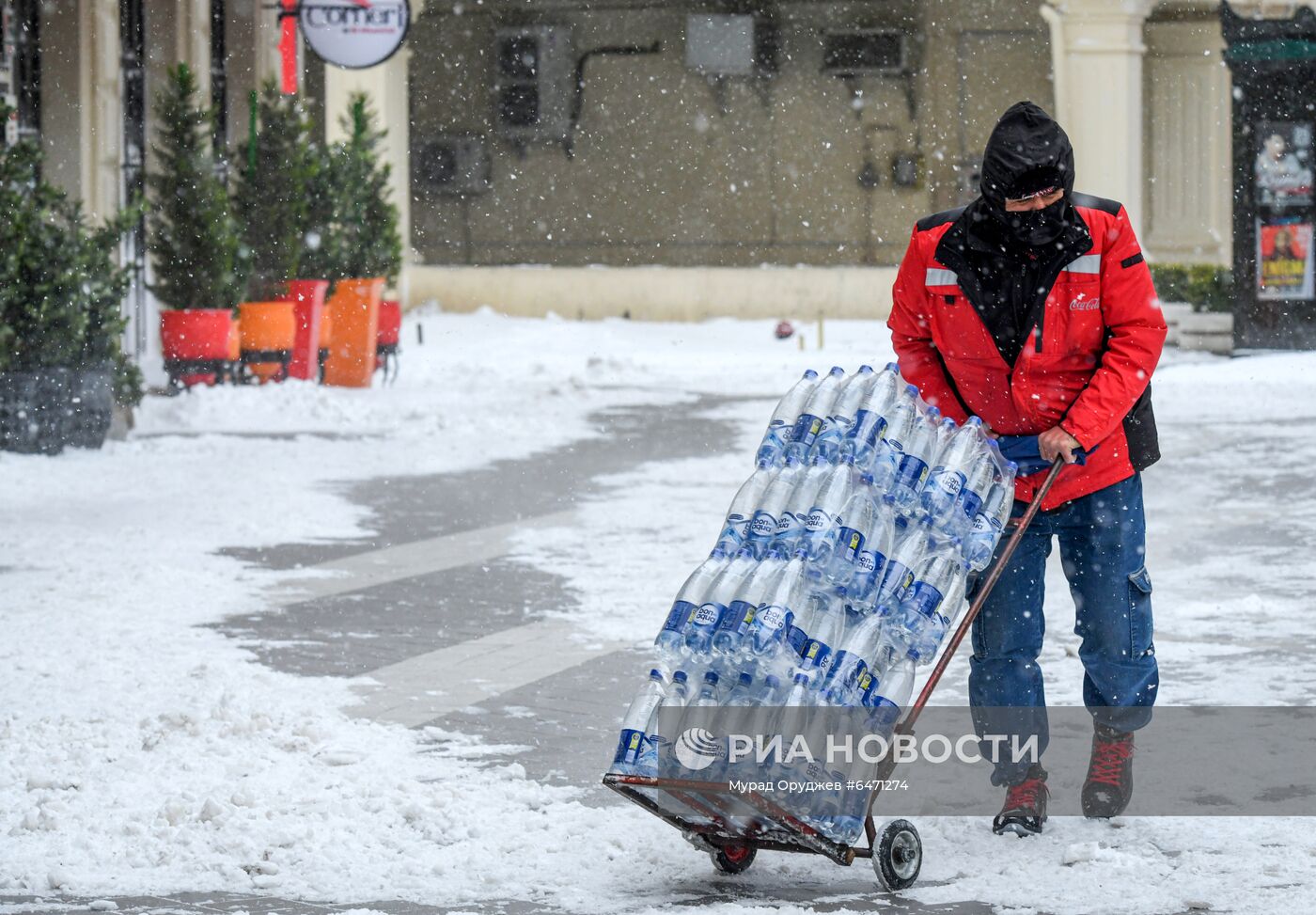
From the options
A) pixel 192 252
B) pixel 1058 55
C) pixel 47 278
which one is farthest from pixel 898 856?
pixel 1058 55

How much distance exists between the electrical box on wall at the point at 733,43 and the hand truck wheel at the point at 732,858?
27.8 meters

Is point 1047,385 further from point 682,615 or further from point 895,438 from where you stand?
point 682,615

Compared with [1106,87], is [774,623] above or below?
below

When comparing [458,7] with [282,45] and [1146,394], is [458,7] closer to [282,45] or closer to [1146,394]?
[282,45]

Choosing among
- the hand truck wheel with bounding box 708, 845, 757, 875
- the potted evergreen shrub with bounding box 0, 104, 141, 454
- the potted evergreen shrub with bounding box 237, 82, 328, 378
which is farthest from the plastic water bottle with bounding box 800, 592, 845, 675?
the potted evergreen shrub with bounding box 237, 82, 328, 378

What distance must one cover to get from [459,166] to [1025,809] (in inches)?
1117

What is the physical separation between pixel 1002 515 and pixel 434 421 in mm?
11349

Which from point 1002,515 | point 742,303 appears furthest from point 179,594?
point 742,303

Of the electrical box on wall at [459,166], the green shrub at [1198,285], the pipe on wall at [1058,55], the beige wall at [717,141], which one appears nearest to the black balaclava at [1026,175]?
the green shrub at [1198,285]

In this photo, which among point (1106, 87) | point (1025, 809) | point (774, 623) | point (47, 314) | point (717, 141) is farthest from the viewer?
point (717, 141)

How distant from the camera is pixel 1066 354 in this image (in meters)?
5.02

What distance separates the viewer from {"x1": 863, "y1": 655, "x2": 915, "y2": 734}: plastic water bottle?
4.55 m

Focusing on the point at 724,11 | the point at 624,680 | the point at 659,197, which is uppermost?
the point at 724,11

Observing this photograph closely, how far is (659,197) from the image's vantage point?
32312 millimetres
